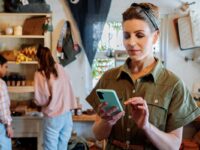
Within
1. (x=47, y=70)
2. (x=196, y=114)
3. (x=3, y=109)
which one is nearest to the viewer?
(x=196, y=114)

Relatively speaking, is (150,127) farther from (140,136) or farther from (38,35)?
(38,35)

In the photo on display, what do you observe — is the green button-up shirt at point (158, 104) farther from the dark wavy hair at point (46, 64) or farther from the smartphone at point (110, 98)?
the dark wavy hair at point (46, 64)

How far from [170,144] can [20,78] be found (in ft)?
9.74

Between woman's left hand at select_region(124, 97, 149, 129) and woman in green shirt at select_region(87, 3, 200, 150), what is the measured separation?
6 cm

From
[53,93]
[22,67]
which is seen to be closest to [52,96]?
[53,93]

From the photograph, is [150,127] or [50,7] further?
[50,7]

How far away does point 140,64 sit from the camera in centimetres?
117

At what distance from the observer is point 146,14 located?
3.65ft

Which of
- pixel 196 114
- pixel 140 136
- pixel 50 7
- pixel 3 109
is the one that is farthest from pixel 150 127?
pixel 50 7

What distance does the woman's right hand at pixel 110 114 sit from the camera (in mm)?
1050

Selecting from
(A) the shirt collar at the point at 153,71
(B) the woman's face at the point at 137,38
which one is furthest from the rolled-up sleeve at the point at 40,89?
(B) the woman's face at the point at 137,38

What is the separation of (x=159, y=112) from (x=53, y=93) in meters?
2.12

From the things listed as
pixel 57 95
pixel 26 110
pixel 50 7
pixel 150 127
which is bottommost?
pixel 26 110

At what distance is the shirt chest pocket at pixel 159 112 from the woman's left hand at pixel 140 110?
11cm
